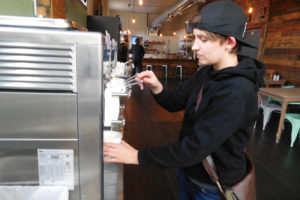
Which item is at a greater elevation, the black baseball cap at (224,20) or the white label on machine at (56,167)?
the black baseball cap at (224,20)

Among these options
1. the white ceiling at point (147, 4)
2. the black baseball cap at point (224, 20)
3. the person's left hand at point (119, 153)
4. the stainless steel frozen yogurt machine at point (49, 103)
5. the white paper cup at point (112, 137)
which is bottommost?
the person's left hand at point (119, 153)

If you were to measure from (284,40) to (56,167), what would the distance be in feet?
20.4

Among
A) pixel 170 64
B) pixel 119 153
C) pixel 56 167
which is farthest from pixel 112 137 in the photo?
pixel 170 64

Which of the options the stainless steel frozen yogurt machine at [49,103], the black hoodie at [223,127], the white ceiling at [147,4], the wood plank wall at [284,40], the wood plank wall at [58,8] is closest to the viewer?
the stainless steel frozen yogurt machine at [49,103]

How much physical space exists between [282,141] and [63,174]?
362 cm

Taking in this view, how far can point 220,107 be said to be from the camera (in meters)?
0.72

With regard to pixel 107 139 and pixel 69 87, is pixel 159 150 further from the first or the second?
pixel 69 87

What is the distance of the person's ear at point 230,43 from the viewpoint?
0.75 m

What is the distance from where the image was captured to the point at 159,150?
30.1 inches

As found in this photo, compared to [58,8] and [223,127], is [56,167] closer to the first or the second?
[223,127]

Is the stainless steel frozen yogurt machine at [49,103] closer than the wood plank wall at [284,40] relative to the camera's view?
Yes

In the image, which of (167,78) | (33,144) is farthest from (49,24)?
(167,78)

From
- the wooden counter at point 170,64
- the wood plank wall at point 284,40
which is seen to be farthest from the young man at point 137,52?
the wood plank wall at point 284,40

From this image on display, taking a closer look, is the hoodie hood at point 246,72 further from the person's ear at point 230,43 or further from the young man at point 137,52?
the young man at point 137,52
